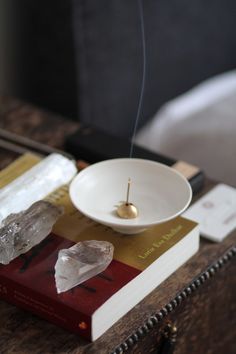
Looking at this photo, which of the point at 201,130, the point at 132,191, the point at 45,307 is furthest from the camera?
the point at 201,130

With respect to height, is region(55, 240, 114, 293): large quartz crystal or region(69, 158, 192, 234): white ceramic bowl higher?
region(69, 158, 192, 234): white ceramic bowl

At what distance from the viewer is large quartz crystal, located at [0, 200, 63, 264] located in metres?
0.66

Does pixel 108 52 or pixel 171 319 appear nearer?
pixel 171 319

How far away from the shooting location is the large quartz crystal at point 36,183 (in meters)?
0.71

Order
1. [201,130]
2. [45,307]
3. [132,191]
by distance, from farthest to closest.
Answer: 1. [201,130]
2. [132,191]
3. [45,307]

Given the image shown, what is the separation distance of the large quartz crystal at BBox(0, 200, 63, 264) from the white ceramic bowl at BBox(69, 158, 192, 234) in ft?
0.11

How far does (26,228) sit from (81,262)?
0.07m

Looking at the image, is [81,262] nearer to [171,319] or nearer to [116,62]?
[171,319]

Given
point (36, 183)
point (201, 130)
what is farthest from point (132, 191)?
point (201, 130)

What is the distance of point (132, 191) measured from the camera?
73cm

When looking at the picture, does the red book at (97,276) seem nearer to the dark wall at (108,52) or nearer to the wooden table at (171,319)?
the wooden table at (171,319)

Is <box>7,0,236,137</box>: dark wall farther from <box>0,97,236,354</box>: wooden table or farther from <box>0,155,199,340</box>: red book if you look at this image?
<box>0,155,199,340</box>: red book

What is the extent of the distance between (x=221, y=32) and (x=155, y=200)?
31.2 inches

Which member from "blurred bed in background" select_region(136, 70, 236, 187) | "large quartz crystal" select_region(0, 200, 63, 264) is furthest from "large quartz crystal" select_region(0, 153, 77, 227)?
"blurred bed in background" select_region(136, 70, 236, 187)
